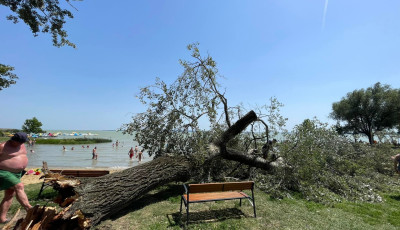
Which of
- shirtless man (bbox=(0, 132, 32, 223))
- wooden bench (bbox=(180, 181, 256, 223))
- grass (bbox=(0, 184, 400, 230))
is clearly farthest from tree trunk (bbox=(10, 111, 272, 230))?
wooden bench (bbox=(180, 181, 256, 223))

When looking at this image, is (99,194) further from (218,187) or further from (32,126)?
(32,126)

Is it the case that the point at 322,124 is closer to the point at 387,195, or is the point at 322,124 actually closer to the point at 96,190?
the point at 387,195

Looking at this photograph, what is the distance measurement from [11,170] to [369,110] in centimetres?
3798

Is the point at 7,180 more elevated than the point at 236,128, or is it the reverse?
the point at 236,128

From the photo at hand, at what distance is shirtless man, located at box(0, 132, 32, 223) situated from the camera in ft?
13.1

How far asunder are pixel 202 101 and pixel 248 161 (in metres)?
2.86

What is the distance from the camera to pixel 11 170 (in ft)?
13.4

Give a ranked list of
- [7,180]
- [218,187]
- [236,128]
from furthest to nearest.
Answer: [236,128]
[218,187]
[7,180]

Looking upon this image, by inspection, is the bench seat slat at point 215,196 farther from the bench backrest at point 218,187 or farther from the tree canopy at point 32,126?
the tree canopy at point 32,126

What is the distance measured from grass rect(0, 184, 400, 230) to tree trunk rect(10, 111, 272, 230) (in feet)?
1.17

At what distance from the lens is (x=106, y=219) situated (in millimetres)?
4168

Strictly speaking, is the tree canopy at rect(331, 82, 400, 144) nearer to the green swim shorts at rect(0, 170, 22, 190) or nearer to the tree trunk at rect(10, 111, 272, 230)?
the tree trunk at rect(10, 111, 272, 230)

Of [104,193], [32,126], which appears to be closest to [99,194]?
[104,193]

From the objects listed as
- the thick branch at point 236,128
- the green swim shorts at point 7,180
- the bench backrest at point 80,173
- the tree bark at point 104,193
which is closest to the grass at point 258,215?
the tree bark at point 104,193
